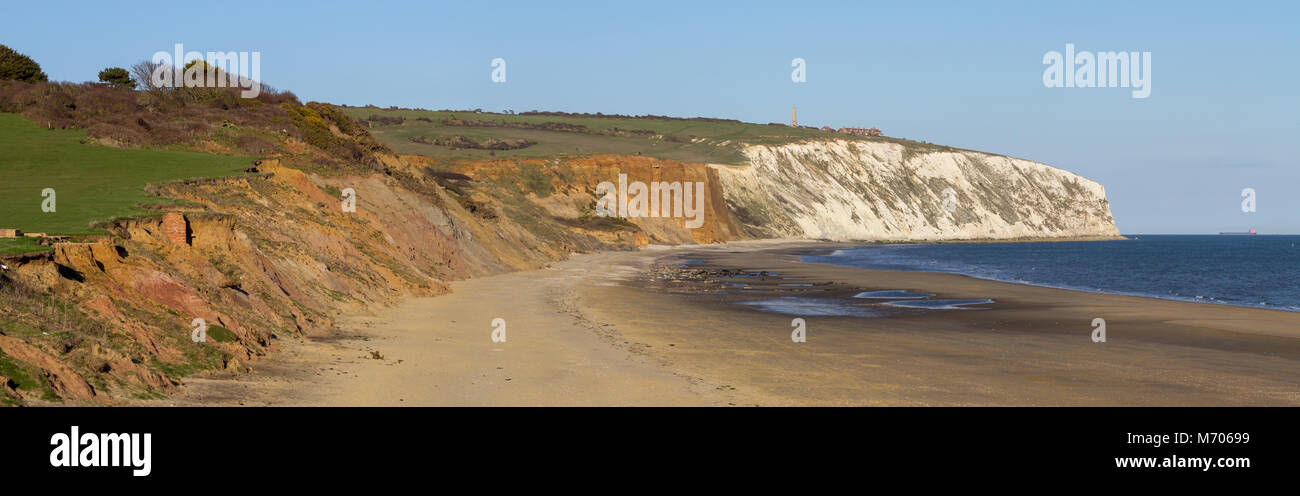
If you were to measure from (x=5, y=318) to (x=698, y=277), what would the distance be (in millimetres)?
33220

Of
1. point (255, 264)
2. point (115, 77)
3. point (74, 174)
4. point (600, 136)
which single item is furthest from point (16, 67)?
point (600, 136)

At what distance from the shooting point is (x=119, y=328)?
12109 millimetres

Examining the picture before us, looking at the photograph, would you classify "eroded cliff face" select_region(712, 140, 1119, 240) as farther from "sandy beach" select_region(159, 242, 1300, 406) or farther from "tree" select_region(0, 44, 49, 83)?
"sandy beach" select_region(159, 242, 1300, 406)

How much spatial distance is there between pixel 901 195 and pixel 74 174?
125728 mm

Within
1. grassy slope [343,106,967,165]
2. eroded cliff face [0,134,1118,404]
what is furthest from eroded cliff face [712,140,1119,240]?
eroded cliff face [0,134,1118,404]

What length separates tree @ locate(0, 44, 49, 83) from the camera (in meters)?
47.6

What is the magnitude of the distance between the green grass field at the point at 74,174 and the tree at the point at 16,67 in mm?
11128

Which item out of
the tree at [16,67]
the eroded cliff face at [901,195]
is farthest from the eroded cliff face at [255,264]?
the eroded cliff face at [901,195]

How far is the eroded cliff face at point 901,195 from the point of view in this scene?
12212cm

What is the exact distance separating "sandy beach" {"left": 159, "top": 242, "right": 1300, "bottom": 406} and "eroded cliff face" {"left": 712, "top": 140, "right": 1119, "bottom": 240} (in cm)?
8548

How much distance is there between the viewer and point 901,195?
464 ft

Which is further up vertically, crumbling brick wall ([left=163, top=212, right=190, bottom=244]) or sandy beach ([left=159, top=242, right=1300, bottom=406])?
crumbling brick wall ([left=163, top=212, right=190, bottom=244])

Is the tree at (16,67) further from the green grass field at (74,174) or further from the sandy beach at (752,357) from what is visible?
the sandy beach at (752,357)

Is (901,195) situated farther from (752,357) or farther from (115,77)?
(752,357)
